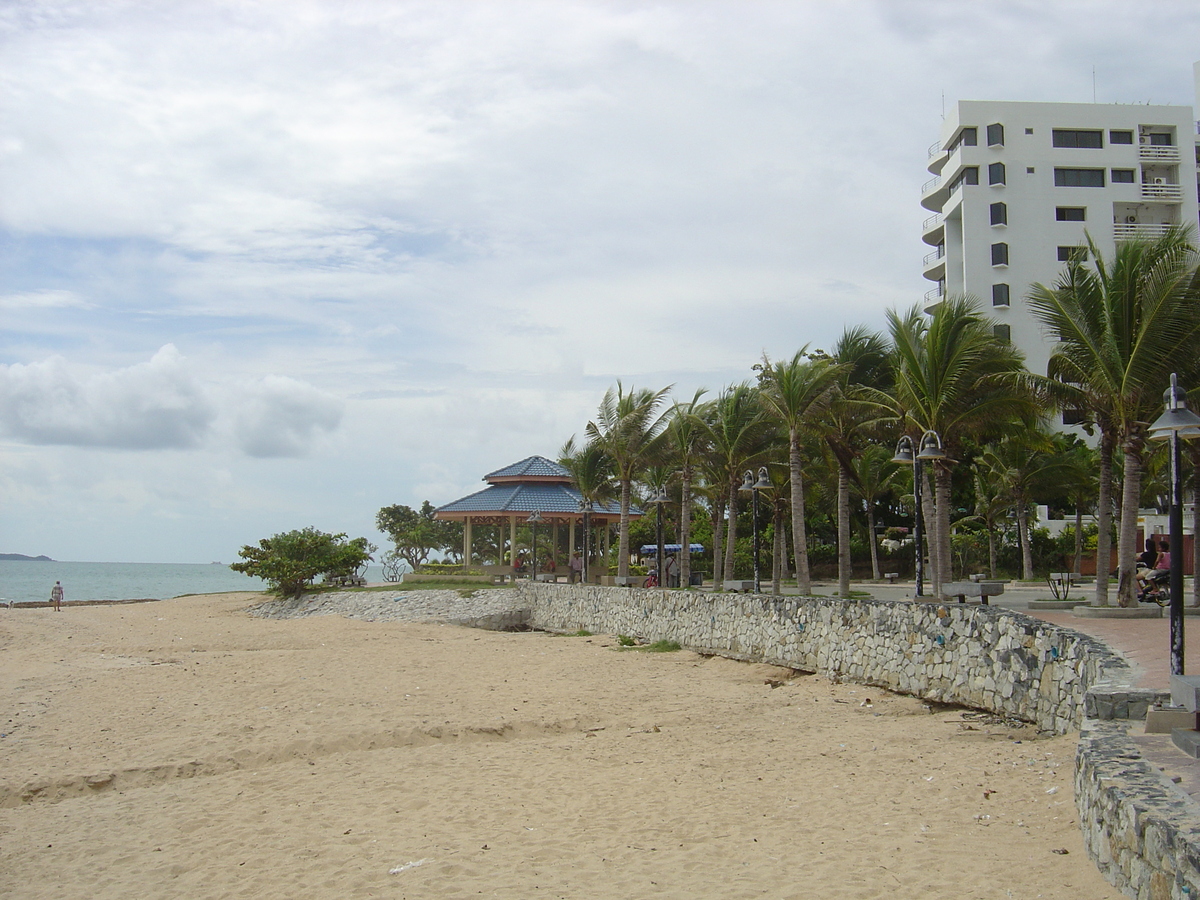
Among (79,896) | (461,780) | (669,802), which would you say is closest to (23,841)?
(79,896)

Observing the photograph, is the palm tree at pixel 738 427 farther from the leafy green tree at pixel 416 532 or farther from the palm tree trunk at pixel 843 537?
the leafy green tree at pixel 416 532

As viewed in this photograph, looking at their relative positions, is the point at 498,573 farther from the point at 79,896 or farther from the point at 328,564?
the point at 79,896

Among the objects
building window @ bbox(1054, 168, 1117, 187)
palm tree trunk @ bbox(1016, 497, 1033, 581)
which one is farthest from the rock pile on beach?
building window @ bbox(1054, 168, 1117, 187)

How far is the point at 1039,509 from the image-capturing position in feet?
138

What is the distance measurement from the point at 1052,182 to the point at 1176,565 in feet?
150

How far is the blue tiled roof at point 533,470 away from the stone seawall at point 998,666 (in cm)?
1206

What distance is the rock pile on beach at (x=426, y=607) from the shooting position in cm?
3134

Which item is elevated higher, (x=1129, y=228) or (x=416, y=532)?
(x=1129, y=228)

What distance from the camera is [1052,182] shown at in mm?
46906

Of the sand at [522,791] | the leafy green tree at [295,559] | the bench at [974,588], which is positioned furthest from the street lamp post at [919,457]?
the leafy green tree at [295,559]

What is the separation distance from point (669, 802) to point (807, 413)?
13924 mm

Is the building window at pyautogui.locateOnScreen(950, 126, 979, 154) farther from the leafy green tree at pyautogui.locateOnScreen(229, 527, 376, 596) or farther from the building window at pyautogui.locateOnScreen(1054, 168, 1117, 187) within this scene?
the leafy green tree at pyautogui.locateOnScreen(229, 527, 376, 596)

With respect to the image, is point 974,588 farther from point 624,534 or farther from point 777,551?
point 624,534

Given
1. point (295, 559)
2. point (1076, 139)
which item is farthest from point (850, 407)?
point (1076, 139)
